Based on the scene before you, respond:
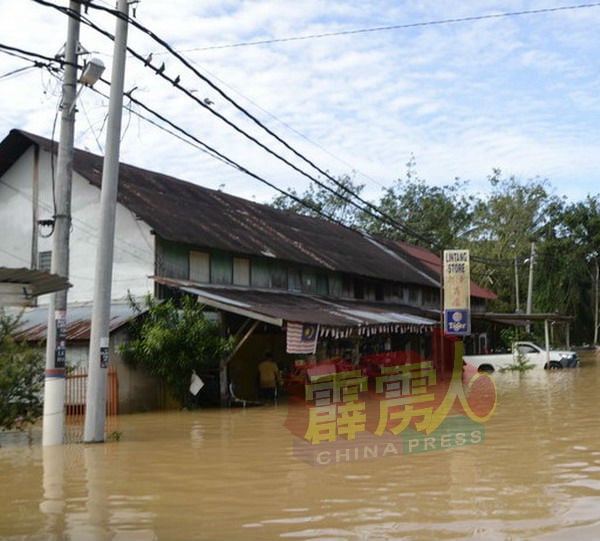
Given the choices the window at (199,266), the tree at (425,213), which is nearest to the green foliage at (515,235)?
the tree at (425,213)

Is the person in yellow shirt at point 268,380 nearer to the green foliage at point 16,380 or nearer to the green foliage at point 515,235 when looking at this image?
the green foliage at point 16,380

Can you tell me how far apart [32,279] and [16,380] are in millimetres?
4676

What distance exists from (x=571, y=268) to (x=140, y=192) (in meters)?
39.6

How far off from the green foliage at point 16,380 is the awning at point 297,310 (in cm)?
637

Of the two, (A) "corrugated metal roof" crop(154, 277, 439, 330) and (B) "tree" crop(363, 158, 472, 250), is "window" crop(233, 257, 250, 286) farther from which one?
(B) "tree" crop(363, 158, 472, 250)

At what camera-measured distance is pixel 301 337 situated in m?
18.3

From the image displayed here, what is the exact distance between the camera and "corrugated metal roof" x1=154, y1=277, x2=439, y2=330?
60.8ft

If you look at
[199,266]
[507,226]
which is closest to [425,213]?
[507,226]

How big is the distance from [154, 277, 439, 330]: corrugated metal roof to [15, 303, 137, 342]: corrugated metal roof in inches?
55.1

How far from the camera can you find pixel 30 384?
41.4 ft

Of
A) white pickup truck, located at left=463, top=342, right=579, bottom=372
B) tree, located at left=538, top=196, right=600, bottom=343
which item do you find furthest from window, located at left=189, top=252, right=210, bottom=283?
tree, located at left=538, top=196, right=600, bottom=343

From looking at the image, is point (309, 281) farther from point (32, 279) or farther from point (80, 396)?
point (32, 279)

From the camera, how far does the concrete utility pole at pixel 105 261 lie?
12406mm

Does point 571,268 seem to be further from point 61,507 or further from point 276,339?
point 61,507
